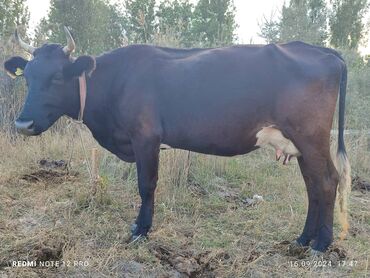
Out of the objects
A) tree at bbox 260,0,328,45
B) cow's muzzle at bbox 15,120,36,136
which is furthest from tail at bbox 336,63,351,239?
tree at bbox 260,0,328,45

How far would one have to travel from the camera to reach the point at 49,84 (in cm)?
405

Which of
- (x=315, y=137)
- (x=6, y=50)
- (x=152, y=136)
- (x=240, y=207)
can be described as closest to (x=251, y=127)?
(x=315, y=137)

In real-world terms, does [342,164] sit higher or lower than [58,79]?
lower

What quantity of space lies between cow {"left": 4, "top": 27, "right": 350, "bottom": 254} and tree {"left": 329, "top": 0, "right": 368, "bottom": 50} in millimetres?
19795

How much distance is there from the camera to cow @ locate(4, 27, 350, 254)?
146 inches

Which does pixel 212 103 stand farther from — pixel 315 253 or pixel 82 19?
pixel 82 19

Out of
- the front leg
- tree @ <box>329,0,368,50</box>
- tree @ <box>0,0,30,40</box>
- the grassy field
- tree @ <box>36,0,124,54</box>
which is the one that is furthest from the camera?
tree @ <box>329,0,368,50</box>

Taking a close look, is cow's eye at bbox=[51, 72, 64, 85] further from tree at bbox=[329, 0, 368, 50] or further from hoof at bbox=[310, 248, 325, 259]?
tree at bbox=[329, 0, 368, 50]

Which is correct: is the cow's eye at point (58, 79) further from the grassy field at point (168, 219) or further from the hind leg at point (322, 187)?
the hind leg at point (322, 187)

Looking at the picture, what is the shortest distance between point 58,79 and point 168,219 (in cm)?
186

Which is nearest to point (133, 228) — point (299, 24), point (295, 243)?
point (295, 243)

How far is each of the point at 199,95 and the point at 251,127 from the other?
57 cm

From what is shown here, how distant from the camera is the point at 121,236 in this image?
160 inches

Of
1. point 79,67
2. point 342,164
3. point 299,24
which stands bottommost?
point 342,164
